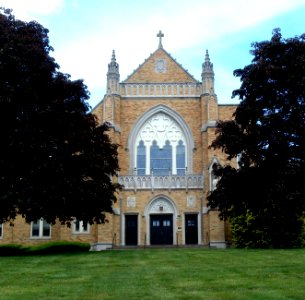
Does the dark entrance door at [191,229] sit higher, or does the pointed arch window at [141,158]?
the pointed arch window at [141,158]

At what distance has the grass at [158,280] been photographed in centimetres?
1048

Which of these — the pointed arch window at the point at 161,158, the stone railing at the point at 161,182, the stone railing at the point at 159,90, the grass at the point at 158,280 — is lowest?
the grass at the point at 158,280

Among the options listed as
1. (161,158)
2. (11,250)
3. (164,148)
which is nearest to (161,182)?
(161,158)

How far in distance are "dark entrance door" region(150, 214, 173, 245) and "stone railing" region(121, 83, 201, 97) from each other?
8690 mm

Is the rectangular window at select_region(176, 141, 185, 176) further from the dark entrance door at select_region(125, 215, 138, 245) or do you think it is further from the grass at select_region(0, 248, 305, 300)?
the grass at select_region(0, 248, 305, 300)

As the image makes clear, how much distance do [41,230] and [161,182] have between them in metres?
8.70

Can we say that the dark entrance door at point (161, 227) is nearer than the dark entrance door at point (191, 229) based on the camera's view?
No

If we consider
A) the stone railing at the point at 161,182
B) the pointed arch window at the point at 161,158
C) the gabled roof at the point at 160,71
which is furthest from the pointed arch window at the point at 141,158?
the gabled roof at the point at 160,71

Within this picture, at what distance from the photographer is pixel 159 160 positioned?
36.3 metres

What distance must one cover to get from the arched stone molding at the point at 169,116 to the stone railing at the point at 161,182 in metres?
1.05

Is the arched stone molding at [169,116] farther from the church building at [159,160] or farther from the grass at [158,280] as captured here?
the grass at [158,280]

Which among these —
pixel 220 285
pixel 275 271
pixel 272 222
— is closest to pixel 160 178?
pixel 272 222

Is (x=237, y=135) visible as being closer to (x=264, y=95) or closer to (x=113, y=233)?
(x=264, y=95)

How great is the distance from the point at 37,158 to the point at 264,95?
32.3ft
